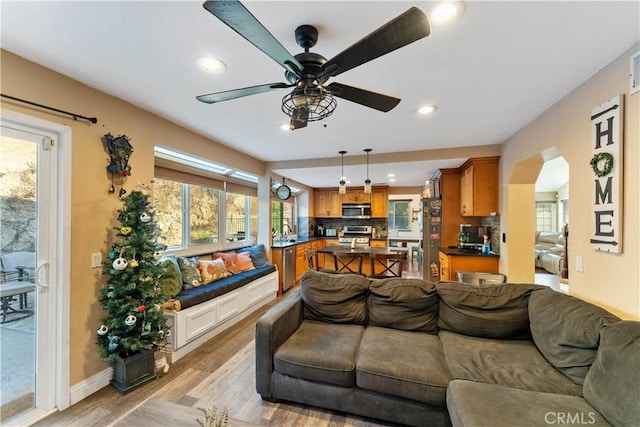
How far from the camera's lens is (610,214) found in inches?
69.3

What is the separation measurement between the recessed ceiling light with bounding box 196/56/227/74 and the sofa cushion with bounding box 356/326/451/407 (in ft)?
7.69

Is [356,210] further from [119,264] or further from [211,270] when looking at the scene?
[119,264]

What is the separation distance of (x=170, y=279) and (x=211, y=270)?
A: 26.5 inches

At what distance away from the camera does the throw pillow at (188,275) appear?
10.3ft

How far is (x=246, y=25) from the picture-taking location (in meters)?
1.03

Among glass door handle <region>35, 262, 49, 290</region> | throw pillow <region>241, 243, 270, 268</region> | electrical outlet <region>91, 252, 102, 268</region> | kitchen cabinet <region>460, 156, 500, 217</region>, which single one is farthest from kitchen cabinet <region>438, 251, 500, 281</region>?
glass door handle <region>35, 262, 49, 290</region>

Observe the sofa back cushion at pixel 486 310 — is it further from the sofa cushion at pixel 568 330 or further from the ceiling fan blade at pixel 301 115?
the ceiling fan blade at pixel 301 115

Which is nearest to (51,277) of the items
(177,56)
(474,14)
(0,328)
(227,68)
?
(0,328)

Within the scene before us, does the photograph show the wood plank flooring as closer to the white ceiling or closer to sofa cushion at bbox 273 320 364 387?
sofa cushion at bbox 273 320 364 387

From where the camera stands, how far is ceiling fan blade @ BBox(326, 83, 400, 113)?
1542 mm

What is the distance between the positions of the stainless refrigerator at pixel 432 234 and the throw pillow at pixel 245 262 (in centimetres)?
333

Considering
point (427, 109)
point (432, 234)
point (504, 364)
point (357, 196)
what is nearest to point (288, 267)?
point (432, 234)

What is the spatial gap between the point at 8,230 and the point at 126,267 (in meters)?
0.74

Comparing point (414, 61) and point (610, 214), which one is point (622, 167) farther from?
point (414, 61)
